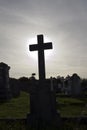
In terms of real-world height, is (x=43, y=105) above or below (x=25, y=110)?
above

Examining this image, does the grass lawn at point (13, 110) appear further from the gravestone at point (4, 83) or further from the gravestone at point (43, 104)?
the gravestone at point (4, 83)

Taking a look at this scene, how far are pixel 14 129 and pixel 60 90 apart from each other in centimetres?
4445

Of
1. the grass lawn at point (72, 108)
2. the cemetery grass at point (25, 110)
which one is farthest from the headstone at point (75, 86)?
the cemetery grass at point (25, 110)

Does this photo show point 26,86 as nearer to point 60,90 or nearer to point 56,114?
point 60,90

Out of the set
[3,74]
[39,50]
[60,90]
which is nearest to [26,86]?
[60,90]

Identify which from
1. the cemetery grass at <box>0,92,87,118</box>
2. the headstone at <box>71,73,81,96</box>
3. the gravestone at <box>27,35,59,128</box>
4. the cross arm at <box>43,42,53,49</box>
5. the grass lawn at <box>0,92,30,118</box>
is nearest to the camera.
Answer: the gravestone at <box>27,35,59,128</box>

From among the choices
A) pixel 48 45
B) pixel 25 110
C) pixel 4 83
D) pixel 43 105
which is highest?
pixel 48 45

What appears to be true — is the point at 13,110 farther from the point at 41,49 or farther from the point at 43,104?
the point at 43,104

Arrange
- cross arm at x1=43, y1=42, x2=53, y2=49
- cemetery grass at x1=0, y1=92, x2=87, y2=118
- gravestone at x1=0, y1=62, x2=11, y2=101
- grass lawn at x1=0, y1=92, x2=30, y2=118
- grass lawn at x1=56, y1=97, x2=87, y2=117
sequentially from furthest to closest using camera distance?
1. gravestone at x1=0, y1=62, x2=11, y2=101
2. grass lawn at x1=56, y1=97, x2=87, y2=117
3. cemetery grass at x1=0, y1=92, x2=87, y2=118
4. grass lawn at x1=0, y1=92, x2=30, y2=118
5. cross arm at x1=43, y1=42, x2=53, y2=49

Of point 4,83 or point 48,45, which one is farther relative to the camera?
point 4,83

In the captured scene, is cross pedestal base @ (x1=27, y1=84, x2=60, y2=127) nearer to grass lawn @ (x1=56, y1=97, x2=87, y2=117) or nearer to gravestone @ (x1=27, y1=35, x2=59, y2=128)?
gravestone @ (x1=27, y1=35, x2=59, y2=128)

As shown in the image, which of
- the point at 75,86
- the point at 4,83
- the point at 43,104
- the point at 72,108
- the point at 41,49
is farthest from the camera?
the point at 75,86

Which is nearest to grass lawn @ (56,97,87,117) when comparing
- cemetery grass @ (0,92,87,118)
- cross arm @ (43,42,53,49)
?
cemetery grass @ (0,92,87,118)

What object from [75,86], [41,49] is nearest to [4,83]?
[75,86]
